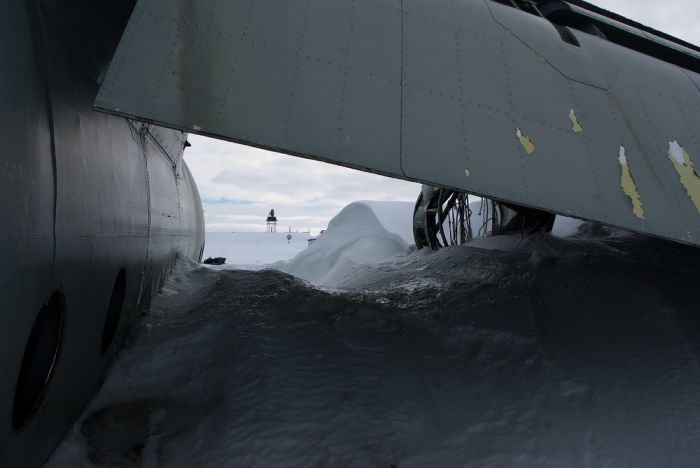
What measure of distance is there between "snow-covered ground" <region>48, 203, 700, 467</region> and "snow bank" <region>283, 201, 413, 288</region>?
742 centimetres

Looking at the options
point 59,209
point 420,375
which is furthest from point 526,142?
point 59,209

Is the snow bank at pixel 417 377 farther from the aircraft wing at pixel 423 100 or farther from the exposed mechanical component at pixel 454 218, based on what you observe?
the exposed mechanical component at pixel 454 218

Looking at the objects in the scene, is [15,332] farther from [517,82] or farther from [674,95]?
[674,95]

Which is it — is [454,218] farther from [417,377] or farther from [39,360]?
[39,360]

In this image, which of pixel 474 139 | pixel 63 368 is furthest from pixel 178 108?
pixel 474 139

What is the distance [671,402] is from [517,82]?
253 centimetres

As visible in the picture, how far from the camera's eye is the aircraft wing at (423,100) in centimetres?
250

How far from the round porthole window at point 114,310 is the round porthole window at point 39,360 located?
30.9 inches

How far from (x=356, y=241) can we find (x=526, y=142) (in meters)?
11.8

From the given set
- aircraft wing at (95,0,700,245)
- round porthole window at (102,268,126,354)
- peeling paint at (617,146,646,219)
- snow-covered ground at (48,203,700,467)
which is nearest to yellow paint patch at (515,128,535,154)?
aircraft wing at (95,0,700,245)

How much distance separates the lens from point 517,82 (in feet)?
10.6

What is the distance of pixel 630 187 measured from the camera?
308 centimetres

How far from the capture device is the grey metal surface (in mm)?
1877

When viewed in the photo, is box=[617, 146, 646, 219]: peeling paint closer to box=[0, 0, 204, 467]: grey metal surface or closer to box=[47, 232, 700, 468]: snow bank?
box=[47, 232, 700, 468]: snow bank
